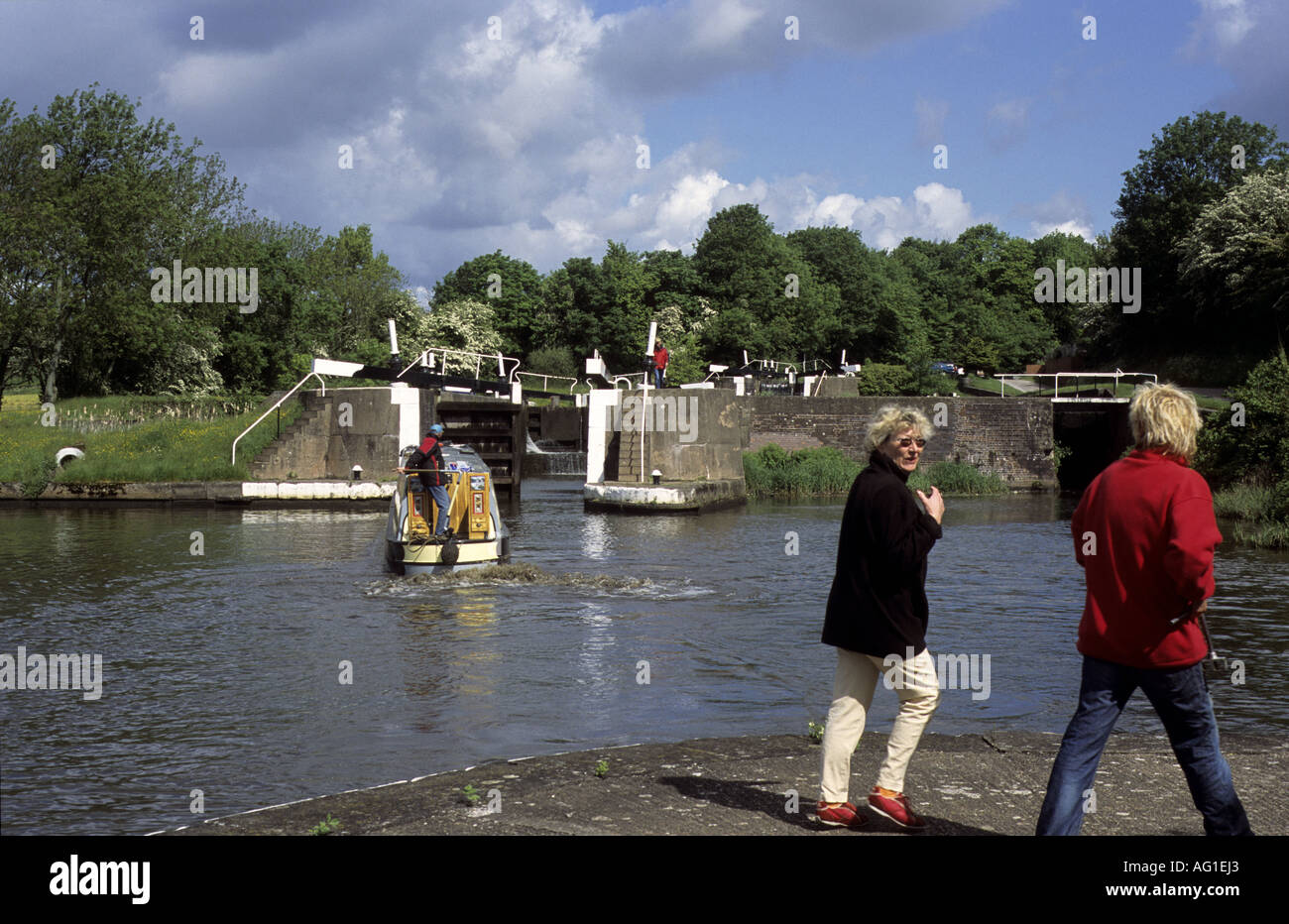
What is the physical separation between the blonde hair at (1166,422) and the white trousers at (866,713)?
1.50 m

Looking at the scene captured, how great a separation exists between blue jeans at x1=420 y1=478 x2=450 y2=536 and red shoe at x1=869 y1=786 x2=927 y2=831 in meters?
13.0

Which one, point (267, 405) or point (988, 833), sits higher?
point (267, 405)

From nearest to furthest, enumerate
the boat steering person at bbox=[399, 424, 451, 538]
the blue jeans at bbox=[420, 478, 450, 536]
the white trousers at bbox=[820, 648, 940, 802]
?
1. the white trousers at bbox=[820, 648, 940, 802]
2. the boat steering person at bbox=[399, 424, 451, 538]
3. the blue jeans at bbox=[420, 478, 450, 536]

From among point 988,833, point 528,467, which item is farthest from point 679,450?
point 988,833

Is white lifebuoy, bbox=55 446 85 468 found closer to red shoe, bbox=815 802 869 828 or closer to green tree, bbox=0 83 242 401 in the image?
green tree, bbox=0 83 242 401

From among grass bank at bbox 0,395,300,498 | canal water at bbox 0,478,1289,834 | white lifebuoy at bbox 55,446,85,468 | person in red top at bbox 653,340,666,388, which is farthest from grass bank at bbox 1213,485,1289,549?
white lifebuoy at bbox 55,446,85,468

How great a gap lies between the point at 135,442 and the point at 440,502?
2185 centimetres

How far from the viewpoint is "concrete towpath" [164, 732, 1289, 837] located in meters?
6.00

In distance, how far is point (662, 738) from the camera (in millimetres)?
9469

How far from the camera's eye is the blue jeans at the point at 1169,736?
4.99 m

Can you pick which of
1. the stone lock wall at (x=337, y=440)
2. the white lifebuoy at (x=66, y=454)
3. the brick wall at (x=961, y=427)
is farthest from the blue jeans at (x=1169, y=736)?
the brick wall at (x=961, y=427)

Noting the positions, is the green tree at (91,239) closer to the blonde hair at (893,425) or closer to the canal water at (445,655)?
the canal water at (445,655)
